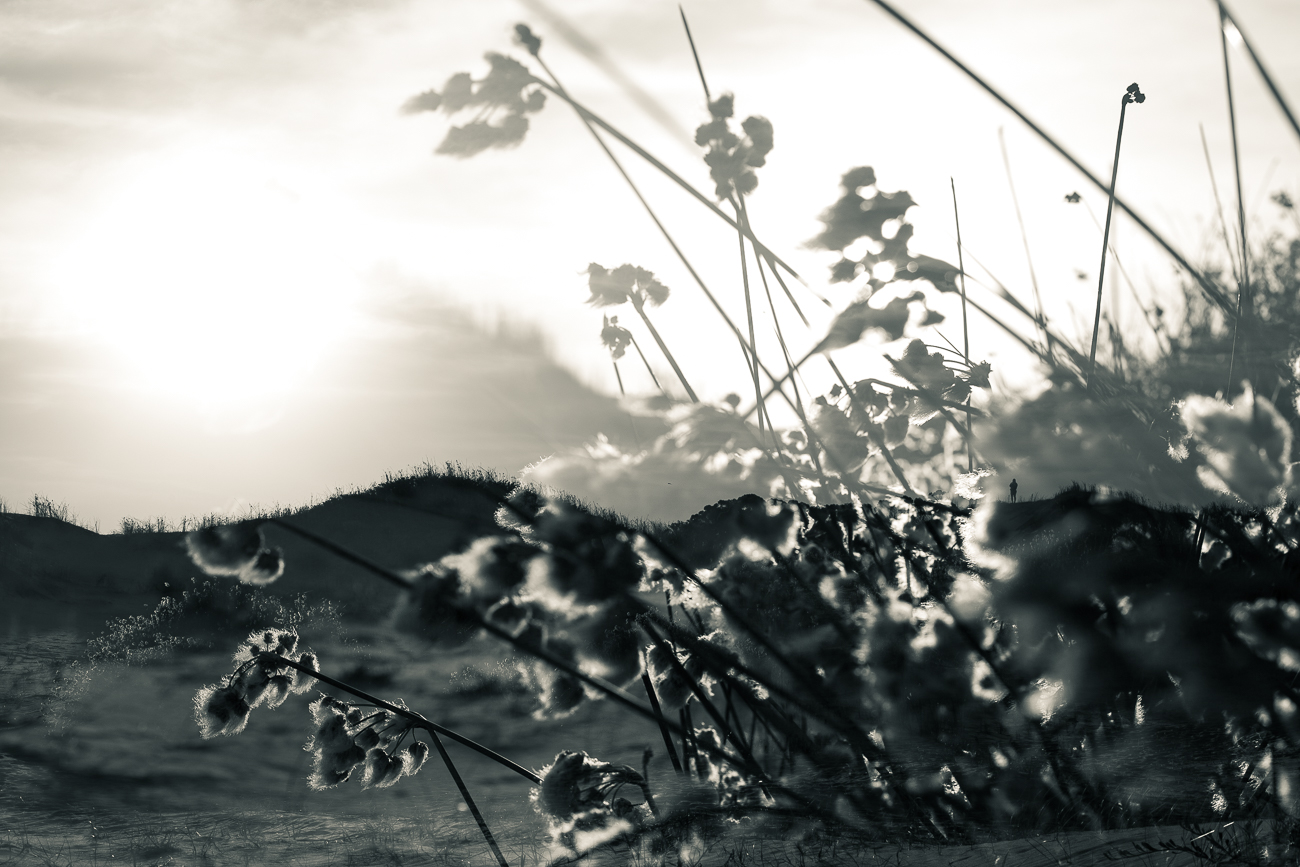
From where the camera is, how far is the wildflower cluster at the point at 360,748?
5.03 feet

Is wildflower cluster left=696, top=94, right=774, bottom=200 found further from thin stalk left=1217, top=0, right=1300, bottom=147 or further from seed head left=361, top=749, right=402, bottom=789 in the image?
seed head left=361, top=749, right=402, bottom=789

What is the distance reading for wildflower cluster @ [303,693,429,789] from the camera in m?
1.53

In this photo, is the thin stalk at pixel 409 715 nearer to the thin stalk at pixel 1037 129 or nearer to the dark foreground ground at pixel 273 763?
the dark foreground ground at pixel 273 763

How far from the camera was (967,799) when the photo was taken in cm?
178

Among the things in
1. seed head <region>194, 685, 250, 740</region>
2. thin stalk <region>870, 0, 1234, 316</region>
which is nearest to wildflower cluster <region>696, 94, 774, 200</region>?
thin stalk <region>870, 0, 1234, 316</region>

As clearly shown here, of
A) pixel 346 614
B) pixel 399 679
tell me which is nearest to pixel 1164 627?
pixel 399 679

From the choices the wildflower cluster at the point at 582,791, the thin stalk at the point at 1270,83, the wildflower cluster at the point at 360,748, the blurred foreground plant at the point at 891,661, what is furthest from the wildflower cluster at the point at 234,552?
the thin stalk at the point at 1270,83

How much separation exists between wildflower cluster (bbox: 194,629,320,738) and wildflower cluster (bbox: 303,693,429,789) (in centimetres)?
12

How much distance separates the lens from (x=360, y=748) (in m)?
1.54

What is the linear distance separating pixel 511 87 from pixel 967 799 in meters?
1.59

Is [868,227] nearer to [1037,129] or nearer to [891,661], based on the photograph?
Answer: [1037,129]

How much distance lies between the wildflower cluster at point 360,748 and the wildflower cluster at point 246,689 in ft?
0.40

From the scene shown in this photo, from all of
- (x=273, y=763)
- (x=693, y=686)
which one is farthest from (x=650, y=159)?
(x=273, y=763)

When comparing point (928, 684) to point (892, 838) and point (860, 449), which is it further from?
point (860, 449)
